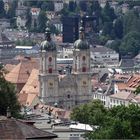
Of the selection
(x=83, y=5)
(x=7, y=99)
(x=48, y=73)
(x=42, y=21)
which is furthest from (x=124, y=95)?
(x=83, y=5)

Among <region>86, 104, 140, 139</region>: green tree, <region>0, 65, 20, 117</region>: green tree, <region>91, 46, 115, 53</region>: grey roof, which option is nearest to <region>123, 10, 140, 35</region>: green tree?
<region>91, 46, 115, 53</region>: grey roof

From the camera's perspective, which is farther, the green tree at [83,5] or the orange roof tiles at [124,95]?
the green tree at [83,5]

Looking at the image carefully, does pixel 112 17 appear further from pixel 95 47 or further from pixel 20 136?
pixel 20 136

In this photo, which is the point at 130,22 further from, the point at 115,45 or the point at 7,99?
the point at 7,99

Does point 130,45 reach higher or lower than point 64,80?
lower

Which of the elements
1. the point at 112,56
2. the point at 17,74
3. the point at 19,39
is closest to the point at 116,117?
the point at 17,74

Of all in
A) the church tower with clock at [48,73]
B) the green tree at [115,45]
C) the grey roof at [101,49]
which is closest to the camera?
the church tower with clock at [48,73]

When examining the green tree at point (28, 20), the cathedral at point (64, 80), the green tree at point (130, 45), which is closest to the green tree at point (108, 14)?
the green tree at point (28, 20)

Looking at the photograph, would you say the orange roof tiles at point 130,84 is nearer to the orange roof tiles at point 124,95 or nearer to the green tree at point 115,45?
the orange roof tiles at point 124,95
